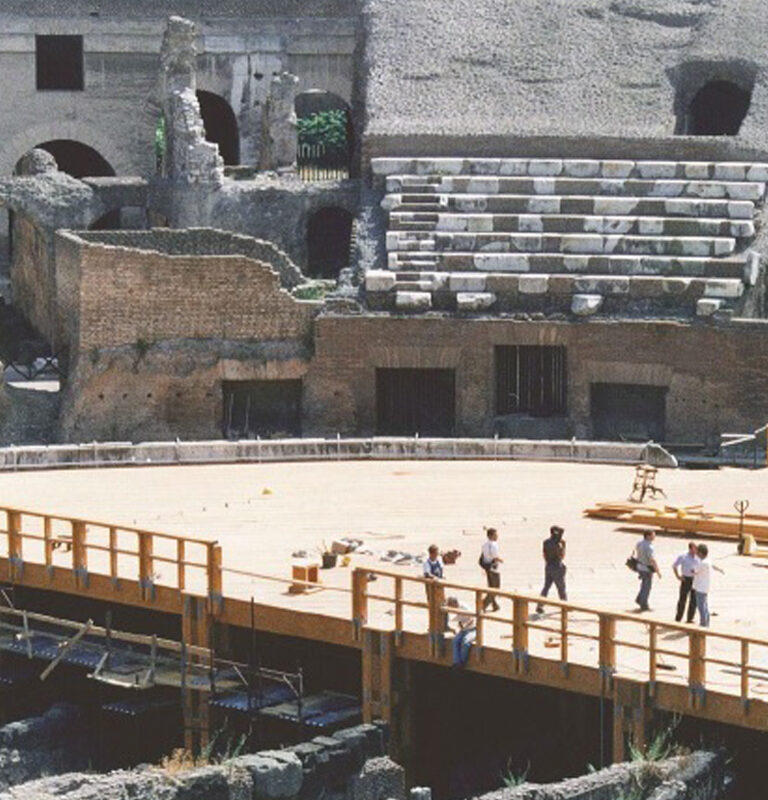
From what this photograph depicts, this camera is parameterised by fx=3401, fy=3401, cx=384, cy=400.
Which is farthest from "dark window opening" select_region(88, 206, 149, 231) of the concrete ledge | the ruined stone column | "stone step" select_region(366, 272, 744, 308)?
the concrete ledge

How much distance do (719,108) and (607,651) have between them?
26681 millimetres

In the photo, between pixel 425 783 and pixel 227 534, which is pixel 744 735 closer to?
pixel 425 783

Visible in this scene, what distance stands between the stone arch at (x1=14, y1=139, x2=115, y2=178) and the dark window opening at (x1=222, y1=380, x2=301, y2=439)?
17596mm

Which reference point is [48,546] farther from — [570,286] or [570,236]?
[570,236]

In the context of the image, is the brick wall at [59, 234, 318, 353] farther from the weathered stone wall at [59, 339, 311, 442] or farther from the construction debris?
the construction debris

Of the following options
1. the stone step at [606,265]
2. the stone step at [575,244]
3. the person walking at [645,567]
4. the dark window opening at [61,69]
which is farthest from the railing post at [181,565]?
the dark window opening at [61,69]

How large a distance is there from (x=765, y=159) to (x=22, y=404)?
13.3m

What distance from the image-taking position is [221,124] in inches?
2864

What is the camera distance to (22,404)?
5559 cm

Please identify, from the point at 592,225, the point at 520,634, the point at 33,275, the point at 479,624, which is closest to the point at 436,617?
the point at 479,624

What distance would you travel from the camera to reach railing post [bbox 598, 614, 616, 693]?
37594 mm


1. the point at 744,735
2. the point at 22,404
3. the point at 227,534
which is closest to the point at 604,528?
the point at 227,534

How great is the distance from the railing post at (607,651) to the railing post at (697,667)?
41.2 inches

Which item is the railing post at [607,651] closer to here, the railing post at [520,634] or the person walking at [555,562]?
the railing post at [520,634]
